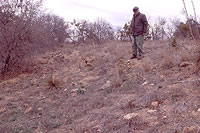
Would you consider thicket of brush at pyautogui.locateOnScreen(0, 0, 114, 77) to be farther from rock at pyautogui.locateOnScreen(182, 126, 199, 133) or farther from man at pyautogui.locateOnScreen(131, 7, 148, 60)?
rock at pyautogui.locateOnScreen(182, 126, 199, 133)

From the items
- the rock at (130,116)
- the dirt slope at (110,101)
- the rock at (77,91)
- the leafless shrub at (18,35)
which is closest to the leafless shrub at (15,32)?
the leafless shrub at (18,35)

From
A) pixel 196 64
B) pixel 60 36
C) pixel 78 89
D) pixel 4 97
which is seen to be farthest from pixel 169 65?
pixel 60 36

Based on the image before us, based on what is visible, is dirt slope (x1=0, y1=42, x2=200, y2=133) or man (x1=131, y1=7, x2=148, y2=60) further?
man (x1=131, y1=7, x2=148, y2=60)

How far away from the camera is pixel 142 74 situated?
5.26 m

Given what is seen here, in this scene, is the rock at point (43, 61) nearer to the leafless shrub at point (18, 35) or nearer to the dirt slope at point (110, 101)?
the leafless shrub at point (18, 35)

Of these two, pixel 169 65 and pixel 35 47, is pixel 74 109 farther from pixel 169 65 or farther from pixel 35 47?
pixel 35 47

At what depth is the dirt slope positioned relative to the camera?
2.87 metres

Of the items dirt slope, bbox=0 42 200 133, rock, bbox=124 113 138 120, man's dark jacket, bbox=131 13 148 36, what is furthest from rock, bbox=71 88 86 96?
man's dark jacket, bbox=131 13 148 36

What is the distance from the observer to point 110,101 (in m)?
4.13

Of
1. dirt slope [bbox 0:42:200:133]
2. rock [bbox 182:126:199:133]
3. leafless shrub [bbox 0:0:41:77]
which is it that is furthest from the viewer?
Answer: leafless shrub [bbox 0:0:41:77]

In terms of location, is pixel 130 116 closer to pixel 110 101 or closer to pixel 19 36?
pixel 110 101

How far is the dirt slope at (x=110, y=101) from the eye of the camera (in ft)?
9.40

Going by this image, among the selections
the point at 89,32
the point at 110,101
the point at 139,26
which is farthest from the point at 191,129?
the point at 89,32

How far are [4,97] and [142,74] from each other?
3.44 m
